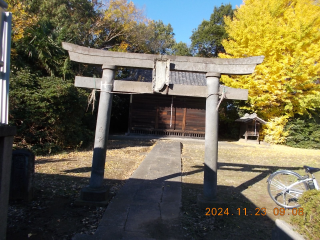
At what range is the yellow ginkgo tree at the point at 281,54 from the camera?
15.5m

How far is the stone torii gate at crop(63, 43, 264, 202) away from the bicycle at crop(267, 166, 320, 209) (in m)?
1.48

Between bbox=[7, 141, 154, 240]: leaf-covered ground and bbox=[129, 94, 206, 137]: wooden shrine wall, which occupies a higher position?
bbox=[129, 94, 206, 137]: wooden shrine wall

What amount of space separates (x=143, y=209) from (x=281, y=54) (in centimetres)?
1552

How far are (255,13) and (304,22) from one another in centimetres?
315

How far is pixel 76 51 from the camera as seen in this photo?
→ 489 centimetres

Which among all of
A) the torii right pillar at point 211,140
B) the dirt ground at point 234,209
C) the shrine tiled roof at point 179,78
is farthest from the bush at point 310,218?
the shrine tiled roof at point 179,78

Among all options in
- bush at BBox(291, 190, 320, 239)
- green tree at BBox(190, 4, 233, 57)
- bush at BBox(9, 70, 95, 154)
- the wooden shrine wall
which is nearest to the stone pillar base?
bush at BBox(291, 190, 320, 239)

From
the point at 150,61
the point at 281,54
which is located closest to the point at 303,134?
the point at 281,54

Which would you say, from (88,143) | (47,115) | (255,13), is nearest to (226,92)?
(47,115)

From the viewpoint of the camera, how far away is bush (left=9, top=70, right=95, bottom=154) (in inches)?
334

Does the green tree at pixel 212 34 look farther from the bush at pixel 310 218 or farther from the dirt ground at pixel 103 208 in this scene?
the bush at pixel 310 218

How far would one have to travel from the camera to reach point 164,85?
4.85 meters

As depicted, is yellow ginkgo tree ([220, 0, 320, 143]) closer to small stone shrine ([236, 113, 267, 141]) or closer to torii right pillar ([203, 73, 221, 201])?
small stone shrine ([236, 113, 267, 141])

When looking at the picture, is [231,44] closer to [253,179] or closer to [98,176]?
[253,179]
